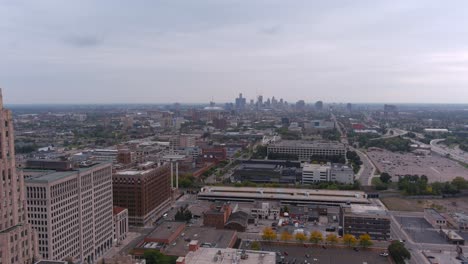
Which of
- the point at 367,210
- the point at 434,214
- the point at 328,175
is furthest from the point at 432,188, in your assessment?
the point at 367,210

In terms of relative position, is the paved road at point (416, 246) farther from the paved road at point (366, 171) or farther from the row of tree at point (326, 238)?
the paved road at point (366, 171)

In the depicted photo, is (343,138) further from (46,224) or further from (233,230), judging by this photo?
(46,224)

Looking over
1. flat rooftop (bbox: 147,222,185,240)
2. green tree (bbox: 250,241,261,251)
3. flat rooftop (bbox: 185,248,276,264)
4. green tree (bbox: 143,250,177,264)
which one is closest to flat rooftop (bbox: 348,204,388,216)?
green tree (bbox: 250,241,261,251)

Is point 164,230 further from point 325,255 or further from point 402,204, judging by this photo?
point 402,204

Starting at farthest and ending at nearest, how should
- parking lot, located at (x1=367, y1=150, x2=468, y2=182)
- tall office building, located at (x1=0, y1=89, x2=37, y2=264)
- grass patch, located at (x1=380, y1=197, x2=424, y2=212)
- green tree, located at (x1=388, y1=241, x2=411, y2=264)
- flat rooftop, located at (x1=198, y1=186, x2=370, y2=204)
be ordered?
1. parking lot, located at (x1=367, y1=150, x2=468, y2=182)
2. flat rooftop, located at (x1=198, y1=186, x2=370, y2=204)
3. grass patch, located at (x1=380, y1=197, x2=424, y2=212)
4. green tree, located at (x1=388, y1=241, x2=411, y2=264)
5. tall office building, located at (x1=0, y1=89, x2=37, y2=264)

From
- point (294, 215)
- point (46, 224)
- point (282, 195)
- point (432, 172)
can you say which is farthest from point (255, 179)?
point (46, 224)

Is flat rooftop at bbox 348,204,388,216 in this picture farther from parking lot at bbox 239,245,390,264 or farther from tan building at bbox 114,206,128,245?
tan building at bbox 114,206,128,245
